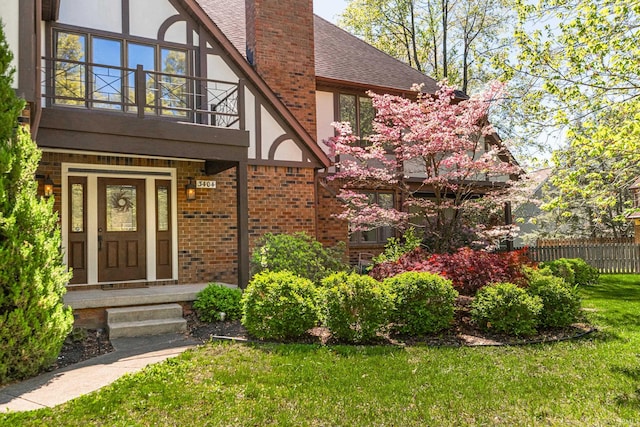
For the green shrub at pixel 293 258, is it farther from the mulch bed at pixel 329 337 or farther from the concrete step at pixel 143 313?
the concrete step at pixel 143 313

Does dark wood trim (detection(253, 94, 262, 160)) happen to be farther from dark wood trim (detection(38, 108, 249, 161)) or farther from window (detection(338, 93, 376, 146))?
window (detection(338, 93, 376, 146))

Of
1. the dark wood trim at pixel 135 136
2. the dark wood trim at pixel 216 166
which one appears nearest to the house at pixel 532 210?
the dark wood trim at pixel 216 166

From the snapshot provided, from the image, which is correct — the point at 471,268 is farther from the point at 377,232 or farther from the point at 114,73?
the point at 114,73

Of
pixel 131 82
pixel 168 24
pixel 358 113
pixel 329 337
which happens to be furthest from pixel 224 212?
pixel 358 113

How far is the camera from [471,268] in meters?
7.68

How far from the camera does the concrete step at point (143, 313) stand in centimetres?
718

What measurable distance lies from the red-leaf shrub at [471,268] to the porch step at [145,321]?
347cm

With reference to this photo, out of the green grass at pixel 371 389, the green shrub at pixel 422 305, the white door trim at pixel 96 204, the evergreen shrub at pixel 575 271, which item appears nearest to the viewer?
the green grass at pixel 371 389

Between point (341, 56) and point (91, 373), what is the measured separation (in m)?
12.4

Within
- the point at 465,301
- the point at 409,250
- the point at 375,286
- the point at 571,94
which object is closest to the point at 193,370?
the point at 375,286

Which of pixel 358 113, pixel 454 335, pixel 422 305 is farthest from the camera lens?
pixel 358 113

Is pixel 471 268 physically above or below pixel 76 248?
below

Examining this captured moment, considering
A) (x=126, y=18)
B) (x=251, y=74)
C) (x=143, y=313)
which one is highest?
(x=126, y=18)

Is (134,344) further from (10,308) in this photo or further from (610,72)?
(610,72)
